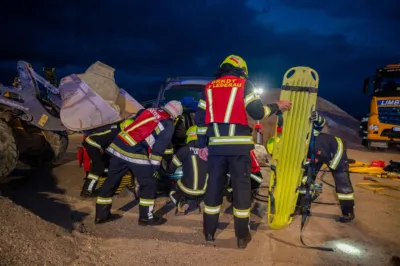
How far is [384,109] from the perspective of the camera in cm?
1071

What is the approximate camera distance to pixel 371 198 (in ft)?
17.1

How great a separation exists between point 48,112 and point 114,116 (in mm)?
1533

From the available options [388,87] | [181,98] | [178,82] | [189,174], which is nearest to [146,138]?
[189,174]

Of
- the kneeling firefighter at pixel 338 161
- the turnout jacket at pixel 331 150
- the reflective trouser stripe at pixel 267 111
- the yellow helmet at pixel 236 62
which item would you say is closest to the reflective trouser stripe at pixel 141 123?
the yellow helmet at pixel 236 62

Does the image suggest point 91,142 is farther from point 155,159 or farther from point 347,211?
point 347,211

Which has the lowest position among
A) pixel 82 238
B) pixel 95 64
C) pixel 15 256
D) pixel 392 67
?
pixel 82 238

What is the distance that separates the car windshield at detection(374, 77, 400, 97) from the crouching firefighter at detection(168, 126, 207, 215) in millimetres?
9271

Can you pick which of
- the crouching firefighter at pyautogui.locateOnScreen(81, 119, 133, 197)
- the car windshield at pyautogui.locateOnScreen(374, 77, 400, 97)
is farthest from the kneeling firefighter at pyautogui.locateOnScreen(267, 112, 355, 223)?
the car windshield at pyautogui.locateOnScreen(374, 77, 400, 97)

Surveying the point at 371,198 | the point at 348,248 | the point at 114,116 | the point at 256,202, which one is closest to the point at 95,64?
the point at 114,116

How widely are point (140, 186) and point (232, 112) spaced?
1.67 m

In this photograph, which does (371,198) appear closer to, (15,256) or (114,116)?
(114,116)

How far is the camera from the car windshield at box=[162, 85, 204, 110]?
5.71 m

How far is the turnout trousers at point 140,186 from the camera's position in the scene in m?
4.09

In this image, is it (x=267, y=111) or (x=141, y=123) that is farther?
(x=141, y=123)
